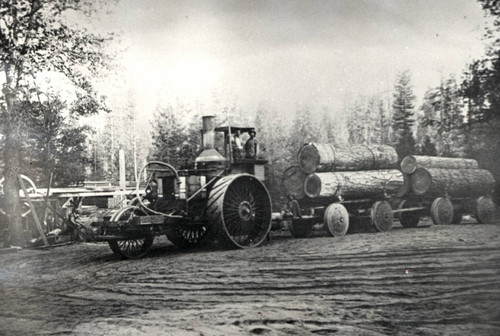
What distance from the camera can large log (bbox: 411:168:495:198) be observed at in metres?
9.49

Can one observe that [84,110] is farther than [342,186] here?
No

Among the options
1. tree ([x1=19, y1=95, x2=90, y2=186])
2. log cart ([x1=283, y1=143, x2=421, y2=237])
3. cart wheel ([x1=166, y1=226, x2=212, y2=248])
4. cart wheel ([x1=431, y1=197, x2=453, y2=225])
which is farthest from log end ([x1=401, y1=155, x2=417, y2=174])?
tree ([x1=19, y1=95, x2=90, y2=186])

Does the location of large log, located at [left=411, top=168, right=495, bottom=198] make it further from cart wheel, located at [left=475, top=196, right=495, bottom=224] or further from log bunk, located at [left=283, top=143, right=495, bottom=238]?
cart wheel, located at [left=475, top=196, right=495, bottom=224]

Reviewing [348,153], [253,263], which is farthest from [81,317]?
[348,153]

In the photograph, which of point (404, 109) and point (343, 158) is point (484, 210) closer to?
point (404, 109)

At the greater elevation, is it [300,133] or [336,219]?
[300,133]

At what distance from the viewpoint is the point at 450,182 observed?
965 centimetres

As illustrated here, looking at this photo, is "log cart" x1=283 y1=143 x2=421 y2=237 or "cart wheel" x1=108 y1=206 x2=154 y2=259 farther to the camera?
"log cart" x1=283 y1=143 x2=421 y2=237

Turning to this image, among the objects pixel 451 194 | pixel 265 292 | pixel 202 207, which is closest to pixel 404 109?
pixel 451 194

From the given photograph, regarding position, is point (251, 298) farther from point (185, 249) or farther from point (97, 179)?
point (97, 179)

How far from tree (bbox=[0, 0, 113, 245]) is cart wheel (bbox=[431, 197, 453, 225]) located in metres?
6.66

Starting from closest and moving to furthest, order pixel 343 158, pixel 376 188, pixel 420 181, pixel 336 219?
pixel 336 219, pixel 343 158, pixel 376 188, pixel 420 181

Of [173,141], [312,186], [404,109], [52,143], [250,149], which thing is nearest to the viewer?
[250,149]

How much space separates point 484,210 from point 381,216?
258 cm
